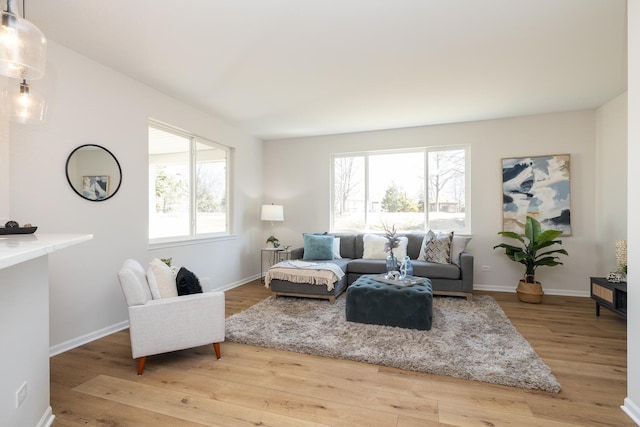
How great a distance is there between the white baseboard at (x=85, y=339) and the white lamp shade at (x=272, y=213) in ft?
9.27

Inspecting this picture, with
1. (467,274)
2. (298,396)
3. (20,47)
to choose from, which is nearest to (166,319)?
(298,396)

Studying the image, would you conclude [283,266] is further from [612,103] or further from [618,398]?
[612,103]

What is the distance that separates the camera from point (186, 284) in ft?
8.81

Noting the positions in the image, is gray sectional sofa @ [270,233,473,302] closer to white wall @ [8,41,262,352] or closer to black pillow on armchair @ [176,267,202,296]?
white wall @ [8,41,262,352]

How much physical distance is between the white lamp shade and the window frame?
2.12 feet

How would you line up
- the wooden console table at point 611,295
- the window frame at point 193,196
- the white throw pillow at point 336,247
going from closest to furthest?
1. the wooden console table at point 611,295
2. the window frame at point 193,196
3. the white throw pillow at point 336,247

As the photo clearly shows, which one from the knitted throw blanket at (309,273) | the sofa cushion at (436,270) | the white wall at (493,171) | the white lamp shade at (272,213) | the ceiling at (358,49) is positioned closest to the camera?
the ceiling at (358,49)

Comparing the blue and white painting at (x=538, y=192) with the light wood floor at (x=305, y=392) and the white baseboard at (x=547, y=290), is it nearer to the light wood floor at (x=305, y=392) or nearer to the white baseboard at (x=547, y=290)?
the white baseboard at (x=547, y=290)

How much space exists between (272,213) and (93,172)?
3.01 metres

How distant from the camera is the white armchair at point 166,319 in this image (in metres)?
2.40

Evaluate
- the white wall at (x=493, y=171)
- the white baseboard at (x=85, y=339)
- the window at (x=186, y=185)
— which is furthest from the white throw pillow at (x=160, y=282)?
the white wall at (x=493, y=171)

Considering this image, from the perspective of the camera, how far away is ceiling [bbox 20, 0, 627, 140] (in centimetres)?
230

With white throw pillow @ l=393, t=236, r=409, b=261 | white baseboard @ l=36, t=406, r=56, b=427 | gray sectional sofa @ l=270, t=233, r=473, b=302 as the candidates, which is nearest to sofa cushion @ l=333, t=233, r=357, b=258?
gray sectional sofa @ l=270, t=233, r=473, b=302

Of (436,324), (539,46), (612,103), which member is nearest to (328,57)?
(539,46)
